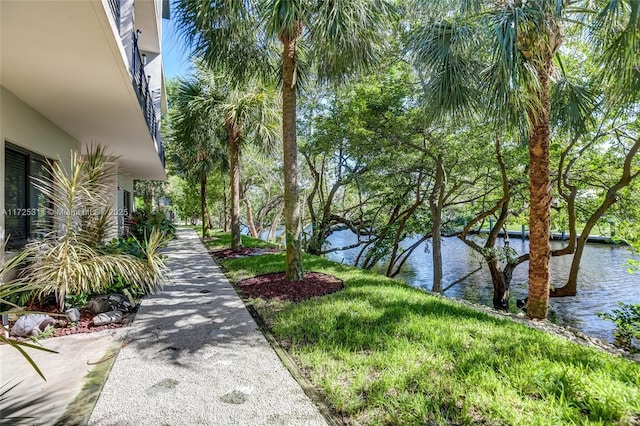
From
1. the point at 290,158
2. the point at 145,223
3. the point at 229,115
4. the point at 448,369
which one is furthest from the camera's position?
the point at 145,223

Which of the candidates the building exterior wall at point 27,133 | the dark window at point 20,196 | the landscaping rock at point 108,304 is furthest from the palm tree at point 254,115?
the landscaping rock at point 108,304

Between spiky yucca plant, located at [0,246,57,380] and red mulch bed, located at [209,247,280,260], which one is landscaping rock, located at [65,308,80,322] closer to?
spiky yucca plant, located at [0,246,57,380]

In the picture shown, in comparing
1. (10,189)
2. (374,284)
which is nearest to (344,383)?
(374,284)

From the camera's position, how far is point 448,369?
286 centimetres

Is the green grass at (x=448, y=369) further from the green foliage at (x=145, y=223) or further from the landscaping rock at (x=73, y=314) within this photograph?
Answer: the green foliage at (x=145, y=223)

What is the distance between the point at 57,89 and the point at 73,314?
3.04m

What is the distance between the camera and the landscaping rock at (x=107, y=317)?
425cm

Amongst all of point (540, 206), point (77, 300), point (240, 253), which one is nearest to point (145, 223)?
point (240, 253)

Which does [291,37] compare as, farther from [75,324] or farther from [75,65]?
[75,324]

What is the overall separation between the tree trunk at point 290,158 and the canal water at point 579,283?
22.2 feet

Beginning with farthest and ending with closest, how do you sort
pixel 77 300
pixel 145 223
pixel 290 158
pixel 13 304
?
1. pixel 145 223
2. pixel 290 158
3. pixel 77 300
4. pixel 13 304

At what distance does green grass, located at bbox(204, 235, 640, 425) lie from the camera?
2279 millimetres

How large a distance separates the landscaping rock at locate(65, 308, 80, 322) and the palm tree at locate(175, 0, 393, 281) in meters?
3.21

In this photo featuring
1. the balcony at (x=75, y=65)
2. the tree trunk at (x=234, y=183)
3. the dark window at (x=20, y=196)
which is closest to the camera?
the balcony at (x=75, y=65)
